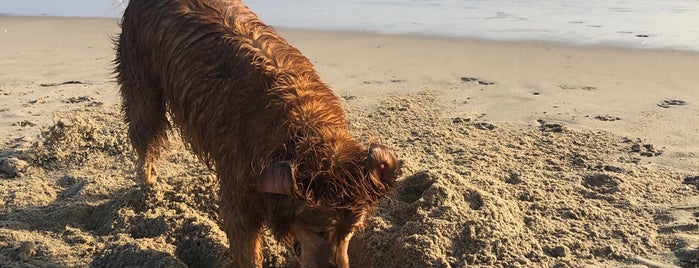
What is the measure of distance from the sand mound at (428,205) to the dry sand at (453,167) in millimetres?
18

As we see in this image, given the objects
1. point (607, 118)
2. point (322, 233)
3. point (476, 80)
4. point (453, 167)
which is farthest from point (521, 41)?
point (322, 233)

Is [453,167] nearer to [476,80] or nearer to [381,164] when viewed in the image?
[381,164]

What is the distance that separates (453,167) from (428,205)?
1.22 meters

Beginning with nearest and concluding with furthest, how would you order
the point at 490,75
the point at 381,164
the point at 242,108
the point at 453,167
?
the point at 381,164 < the point at 242,108 < the point at 453,167 < the point at 490,75

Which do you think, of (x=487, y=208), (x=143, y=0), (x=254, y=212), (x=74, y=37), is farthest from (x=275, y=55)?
(x=74, y=37)

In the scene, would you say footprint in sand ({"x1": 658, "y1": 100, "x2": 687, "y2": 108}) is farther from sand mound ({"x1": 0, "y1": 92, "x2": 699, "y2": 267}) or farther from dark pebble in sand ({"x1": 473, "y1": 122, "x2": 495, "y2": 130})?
dark pebble in sand ({"x1": 473, "y1": 122, "x2": 495, "y2": 130})

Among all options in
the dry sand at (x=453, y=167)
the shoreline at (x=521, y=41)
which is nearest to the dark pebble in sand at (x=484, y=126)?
the dry sand at (x=453, y=167)

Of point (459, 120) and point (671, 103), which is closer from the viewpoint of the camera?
point (459, 120)

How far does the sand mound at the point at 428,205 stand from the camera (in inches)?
176

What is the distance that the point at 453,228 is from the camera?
15.1 ft

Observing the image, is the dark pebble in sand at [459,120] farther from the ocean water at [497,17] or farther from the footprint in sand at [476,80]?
the ocean water at [497,17]

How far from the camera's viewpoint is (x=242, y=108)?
3.80 m

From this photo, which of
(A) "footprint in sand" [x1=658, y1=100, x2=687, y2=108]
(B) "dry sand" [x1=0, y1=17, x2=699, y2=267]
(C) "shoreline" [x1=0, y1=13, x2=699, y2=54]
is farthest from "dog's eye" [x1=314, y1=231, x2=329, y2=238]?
(C) "shoreline" [x1=0, y1=13, x2=699, y2=54]

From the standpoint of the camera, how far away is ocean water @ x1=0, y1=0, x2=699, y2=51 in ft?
37.7
